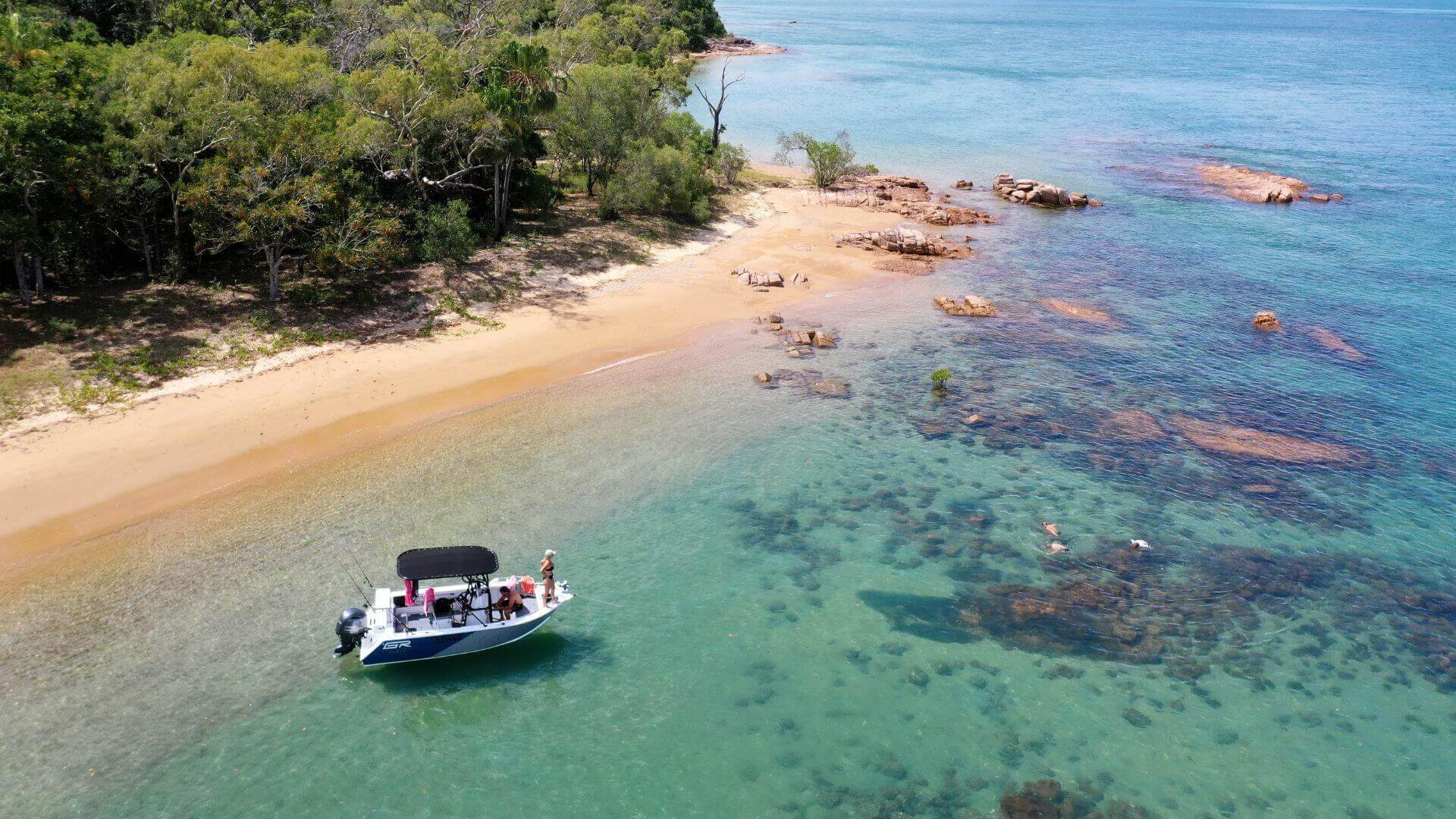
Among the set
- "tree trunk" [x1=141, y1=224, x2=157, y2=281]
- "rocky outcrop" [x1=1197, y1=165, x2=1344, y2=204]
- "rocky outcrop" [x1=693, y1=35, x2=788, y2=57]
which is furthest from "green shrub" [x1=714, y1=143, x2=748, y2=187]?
"rocky outcrop" [x1=693, y1=35, x2=788, y2=57]

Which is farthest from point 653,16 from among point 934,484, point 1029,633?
point 1029,633

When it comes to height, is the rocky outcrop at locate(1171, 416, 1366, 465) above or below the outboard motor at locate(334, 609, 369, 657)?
above

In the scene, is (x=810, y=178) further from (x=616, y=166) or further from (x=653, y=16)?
(x=653, y=16)

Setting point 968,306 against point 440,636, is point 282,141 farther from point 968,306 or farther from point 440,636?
point 968,306

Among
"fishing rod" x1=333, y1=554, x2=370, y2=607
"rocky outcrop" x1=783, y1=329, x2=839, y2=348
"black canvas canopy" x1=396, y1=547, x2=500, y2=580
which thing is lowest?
"fishing rod" x1=333, y1=554, x2=370, y2=607

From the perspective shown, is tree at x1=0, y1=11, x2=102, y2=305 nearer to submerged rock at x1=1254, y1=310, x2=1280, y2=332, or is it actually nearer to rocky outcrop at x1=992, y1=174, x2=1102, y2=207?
submerged rock at x1=1254, y1=310, x2=1280, y2=332

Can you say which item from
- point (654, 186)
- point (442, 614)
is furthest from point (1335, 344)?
point (442, 614)
